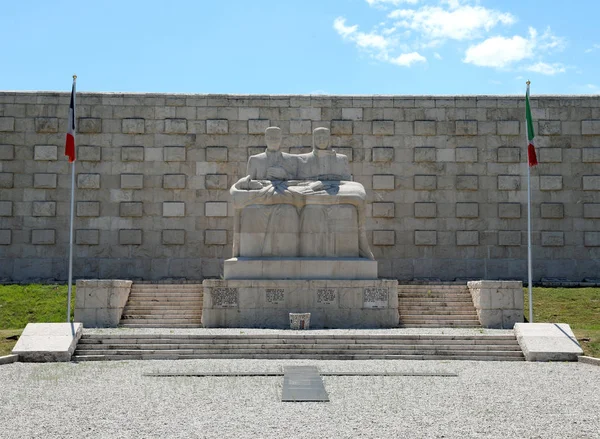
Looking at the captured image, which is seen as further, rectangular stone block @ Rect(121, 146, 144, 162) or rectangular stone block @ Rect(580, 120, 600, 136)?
rectangular stone block @ Rect(580, 120, 600, 136)

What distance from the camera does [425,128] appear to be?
20.0 meters

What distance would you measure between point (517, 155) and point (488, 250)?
2701mm

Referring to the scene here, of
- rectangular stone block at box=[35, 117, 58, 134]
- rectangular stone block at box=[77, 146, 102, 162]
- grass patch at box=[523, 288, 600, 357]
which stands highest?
rectangular stone block at box=[35, 117, 58, 134]

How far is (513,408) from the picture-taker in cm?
738

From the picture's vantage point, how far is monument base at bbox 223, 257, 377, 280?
1470cm

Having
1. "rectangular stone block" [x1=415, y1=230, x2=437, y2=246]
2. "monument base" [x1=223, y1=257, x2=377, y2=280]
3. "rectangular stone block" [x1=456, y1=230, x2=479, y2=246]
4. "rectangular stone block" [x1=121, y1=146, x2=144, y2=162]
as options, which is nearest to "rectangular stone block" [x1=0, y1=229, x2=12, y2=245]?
"rectangular stone block" [x1=121, y1=146, x2=144, y2=162]

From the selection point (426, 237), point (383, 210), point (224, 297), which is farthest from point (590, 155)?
point (224, 297)

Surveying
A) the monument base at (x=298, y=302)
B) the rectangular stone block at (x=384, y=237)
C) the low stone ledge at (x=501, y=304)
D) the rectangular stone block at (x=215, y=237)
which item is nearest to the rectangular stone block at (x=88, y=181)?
the rectangular stone block at (x=215, y=237)

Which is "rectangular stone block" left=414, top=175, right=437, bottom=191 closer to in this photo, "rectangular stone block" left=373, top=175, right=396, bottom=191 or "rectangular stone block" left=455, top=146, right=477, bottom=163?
"rectangular stone block" left=373, top=175, right=396, bottom=191

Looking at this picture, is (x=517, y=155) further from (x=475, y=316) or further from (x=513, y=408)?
(x=513, y=408)

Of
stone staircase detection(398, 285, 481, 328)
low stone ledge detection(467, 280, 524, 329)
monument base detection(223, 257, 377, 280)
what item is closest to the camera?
low stone ledge detection(467, 280, 524, 329)

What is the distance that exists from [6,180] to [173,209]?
14.7ft

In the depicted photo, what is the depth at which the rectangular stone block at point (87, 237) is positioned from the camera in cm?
1945

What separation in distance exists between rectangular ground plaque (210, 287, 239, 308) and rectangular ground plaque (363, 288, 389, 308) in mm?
2495
